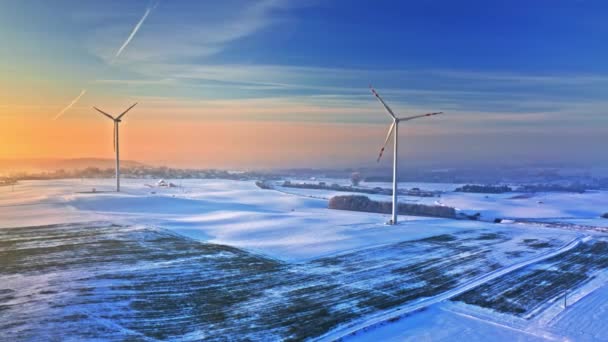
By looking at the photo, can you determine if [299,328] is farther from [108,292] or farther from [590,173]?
[590,173]

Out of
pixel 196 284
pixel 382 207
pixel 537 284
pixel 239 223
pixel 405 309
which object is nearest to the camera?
pixel 405 309

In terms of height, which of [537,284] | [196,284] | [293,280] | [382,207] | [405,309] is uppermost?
[196,284]

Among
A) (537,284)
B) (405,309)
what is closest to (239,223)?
A: (405,309)

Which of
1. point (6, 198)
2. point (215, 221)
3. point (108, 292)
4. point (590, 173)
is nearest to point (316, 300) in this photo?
point (108, 292)

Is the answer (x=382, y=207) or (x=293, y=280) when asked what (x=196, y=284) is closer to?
(x=293, y=280)

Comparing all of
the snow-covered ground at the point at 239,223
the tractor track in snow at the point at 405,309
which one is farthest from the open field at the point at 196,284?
the snow-covered ground at the point at 239,223

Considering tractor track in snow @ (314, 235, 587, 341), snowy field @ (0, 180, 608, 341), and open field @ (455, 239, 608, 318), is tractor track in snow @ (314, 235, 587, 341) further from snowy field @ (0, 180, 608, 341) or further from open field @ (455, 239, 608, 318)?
open field @ (455, 239, 608, 318)
